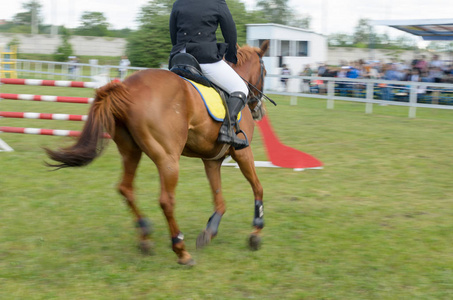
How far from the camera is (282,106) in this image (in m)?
19.6

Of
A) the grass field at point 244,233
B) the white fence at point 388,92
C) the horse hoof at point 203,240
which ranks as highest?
the white fence at point 388,92

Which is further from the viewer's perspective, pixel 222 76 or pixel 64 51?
pixel 64 51

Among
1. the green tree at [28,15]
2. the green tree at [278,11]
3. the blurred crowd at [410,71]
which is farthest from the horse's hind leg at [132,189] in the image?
the green tree at [28,15]

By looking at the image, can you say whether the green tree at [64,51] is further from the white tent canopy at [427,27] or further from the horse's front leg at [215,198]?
the horse's front leg at [215,198]

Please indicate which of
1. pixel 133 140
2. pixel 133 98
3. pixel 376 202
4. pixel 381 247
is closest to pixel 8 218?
pixel 133 140

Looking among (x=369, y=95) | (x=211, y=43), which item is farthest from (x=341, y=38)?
(x=211, y=43)

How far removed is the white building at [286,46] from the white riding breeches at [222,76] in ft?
66.5

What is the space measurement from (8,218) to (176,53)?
278 centimetres

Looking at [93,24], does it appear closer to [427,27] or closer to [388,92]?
[427,27]

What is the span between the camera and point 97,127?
14.0 feet

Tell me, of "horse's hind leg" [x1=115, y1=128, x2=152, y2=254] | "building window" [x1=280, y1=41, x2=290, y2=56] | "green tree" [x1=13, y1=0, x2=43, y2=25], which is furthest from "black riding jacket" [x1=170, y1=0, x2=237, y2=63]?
"green tree" [x1=13, y1=0, x2=43, y2=25]

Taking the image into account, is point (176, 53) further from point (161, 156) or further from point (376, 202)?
point (376, 202)

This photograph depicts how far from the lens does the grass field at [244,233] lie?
4141 millimetres

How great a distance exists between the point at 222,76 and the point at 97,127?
59.3 inches
